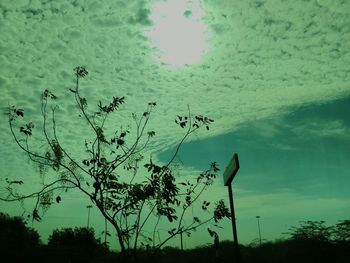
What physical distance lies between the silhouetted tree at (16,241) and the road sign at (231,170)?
39376 mm

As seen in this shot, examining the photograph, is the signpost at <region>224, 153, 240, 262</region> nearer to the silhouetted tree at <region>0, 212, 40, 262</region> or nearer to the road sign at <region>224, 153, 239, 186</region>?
the road sign at <region>224, 153, 239, 186</region>

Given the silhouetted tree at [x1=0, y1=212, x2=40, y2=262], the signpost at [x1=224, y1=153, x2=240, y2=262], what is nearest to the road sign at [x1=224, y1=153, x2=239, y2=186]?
the signpost at [x1=224, y1=153, x2=240, y2=262]

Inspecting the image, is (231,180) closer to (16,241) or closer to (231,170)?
(231,170)

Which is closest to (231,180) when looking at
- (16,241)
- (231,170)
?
(231,170)

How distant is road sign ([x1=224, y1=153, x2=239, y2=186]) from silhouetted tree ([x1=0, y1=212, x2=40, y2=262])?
39.4 meters

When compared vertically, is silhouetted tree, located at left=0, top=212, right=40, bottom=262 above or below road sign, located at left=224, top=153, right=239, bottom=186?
above

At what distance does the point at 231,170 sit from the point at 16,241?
182 ft

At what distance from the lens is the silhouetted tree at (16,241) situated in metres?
43.0

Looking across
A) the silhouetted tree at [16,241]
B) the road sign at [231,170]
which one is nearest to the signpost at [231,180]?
the road sign at [231,170]

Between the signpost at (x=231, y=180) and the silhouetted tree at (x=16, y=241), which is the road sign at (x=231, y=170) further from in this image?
the silhouetted tree at (x=16, y=241)

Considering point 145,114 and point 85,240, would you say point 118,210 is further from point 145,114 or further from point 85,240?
point 85,240

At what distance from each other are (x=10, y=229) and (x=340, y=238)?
4647 centimetres

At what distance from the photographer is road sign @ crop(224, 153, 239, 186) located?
676 cm

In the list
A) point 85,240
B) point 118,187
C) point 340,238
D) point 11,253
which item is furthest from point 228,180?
point 85,240
